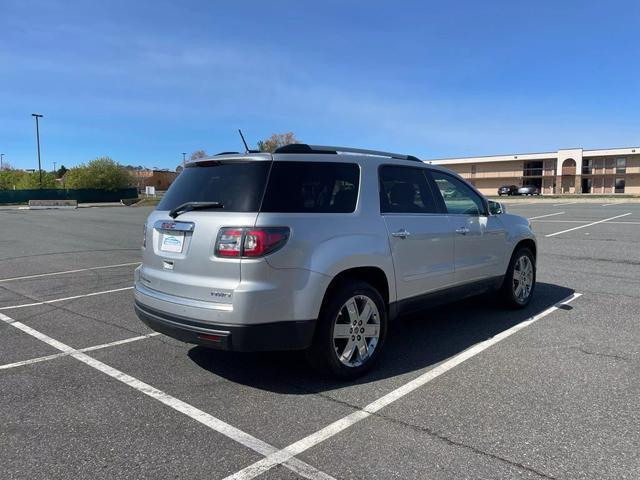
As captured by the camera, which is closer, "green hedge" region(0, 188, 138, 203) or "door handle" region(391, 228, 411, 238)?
"door handle" region(391, 228, 411, 238)

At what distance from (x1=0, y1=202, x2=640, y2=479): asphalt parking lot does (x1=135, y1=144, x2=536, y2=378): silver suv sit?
471 mm

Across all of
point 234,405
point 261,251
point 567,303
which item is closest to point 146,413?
point 234,405

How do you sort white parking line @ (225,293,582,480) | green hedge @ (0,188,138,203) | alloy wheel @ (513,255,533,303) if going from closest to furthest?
1. white parking line @ (225,293,582,480)
2. alloy wheel @ (513,255,533,303)
3. green hedge @ (0,188,138,203)

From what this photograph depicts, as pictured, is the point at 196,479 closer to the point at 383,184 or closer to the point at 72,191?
the point at 383,184

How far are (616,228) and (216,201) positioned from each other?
17.5 m

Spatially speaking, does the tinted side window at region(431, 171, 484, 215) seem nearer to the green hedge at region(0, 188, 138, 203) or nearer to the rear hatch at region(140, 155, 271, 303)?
the rear hatch at region(140, 155, 271, 303)

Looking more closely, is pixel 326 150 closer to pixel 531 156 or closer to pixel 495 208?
pixel 495 208

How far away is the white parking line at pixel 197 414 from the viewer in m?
2.77

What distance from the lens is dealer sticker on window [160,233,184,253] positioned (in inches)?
151

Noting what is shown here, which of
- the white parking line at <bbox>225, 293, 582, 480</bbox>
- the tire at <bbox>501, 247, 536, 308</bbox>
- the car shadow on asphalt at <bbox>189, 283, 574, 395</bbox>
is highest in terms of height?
the tire at <bbox>501, 247, 536, 308</bbox>

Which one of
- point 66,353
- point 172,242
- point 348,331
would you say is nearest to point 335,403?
point 348,331

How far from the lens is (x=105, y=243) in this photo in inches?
569

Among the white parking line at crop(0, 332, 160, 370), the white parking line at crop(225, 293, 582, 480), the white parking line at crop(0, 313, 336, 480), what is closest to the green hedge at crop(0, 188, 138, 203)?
the white parking line at crop(0, 332, 160, 370)

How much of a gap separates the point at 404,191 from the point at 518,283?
2.56 meters
